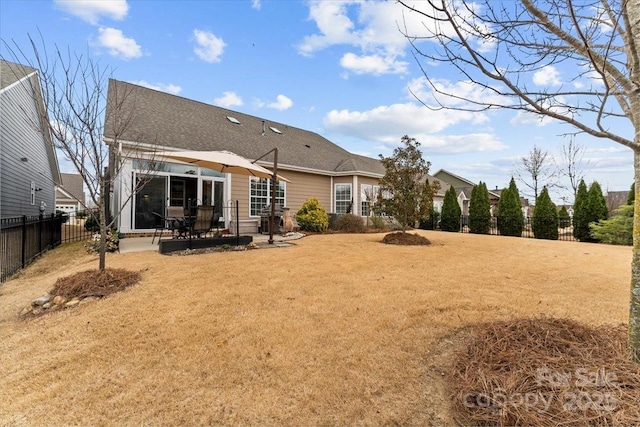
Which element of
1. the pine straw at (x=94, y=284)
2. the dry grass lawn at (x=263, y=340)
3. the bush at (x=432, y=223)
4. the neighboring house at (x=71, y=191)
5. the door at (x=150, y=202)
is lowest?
the dry grass lawn at (x=263, y=340)

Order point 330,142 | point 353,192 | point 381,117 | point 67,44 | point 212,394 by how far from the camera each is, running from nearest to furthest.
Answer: point 212,394 → point 67,44 → point 353,192 → point 381,117 → point 330,142

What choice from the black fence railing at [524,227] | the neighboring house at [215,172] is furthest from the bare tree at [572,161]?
the neighboring house at [215,172]

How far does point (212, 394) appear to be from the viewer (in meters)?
2.14

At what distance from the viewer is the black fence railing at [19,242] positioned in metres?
6.21

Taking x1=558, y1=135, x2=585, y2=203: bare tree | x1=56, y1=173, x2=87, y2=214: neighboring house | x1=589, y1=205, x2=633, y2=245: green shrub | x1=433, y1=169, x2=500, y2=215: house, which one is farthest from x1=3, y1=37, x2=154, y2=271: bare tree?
x1=56, y1=173, x2=87, y2=214: neighboring house

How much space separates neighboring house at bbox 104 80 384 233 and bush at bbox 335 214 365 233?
33.4 inches

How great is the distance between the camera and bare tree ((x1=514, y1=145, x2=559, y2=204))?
23453 millimetres

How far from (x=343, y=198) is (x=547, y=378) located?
45.3 ft

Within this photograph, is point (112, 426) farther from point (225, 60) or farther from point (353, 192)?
point (353, 192)

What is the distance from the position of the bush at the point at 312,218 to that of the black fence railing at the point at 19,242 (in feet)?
27.2

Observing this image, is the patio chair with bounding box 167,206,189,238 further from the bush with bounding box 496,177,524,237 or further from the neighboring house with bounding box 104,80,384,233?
the bush with bounding box 496,177,524,237

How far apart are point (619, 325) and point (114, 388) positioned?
15.1 ft

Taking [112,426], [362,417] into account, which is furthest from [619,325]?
[112,426]

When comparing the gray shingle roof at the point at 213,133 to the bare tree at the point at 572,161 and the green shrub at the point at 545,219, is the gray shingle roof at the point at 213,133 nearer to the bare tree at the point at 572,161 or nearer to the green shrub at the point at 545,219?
the green shrub at the point at 545,219
